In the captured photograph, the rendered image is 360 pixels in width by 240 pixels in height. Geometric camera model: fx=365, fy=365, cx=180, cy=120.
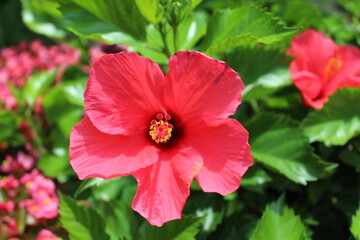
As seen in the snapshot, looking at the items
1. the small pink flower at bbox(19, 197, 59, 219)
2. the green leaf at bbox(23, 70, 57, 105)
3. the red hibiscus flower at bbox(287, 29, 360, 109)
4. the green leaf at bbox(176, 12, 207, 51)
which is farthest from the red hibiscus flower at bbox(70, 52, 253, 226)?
the green leaf at bbox(23, 70, 57, 105)

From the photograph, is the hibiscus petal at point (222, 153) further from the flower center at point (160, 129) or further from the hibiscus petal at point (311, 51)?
the hibiscus petal at point (311, 51)

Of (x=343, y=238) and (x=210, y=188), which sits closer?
(x=210, y=188)

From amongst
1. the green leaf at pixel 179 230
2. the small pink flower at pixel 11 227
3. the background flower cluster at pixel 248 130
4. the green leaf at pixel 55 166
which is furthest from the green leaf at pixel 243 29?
the small pink flower at pixel 11 227

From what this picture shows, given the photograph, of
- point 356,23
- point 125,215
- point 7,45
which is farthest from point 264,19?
point 7,45

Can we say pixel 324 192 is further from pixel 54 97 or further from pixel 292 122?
pixel 54 97

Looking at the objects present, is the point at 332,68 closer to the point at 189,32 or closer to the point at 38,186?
the point at 189,32

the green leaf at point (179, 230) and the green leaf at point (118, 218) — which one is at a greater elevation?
the green leaf at point (179, 230)

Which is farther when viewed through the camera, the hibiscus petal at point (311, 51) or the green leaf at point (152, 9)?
the hibiscus petal at point (311, 51)
